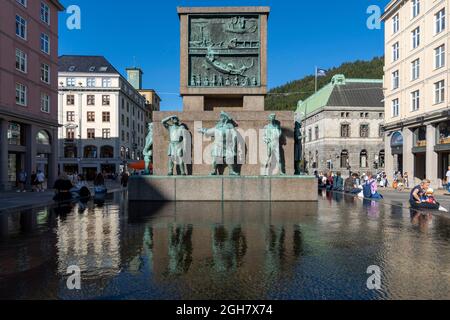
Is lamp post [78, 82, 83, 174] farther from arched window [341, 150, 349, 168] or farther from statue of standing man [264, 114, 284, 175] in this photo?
statue of standing man [264, 114, 284, 175]

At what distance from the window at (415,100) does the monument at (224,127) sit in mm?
31697

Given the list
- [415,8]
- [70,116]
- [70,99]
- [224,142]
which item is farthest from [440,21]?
[70,116]

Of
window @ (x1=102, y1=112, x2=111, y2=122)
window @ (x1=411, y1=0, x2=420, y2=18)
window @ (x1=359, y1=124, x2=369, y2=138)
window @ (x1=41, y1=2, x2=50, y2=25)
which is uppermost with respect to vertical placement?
window @ (x1=411, y1=0, x2=420, y2=18)

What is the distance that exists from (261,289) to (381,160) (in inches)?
3146

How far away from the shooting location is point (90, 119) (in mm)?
76125

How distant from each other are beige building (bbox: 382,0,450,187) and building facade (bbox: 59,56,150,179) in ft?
166

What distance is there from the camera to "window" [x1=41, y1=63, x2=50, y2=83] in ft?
126

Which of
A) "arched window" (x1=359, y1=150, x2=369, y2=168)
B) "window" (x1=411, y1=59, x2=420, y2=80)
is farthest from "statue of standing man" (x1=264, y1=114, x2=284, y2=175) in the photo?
"arched window" (x1=359, y1=150, x2=369, y2=168)

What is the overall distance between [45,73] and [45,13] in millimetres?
6733

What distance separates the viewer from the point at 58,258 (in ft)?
20.1

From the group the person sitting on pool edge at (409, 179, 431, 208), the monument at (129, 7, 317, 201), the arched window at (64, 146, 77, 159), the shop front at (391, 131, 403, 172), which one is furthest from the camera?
the arched window at (64, 146, 77, 159)

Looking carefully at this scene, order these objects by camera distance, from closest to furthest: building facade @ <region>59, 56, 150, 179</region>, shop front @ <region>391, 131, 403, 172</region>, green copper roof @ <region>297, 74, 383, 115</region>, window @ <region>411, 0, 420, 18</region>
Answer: window @ <region>411, 0, 420, 18</region> → shop front @ <region>391, 131, 403, 172</region> → building facade @ <region>59, 56, 150, 179</region> → green copper roof @ <region>297, 74, 383, 115</region>
